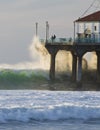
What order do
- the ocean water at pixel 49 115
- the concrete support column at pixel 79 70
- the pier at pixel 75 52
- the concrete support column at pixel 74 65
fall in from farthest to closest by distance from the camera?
the concrete support column at pixel 74 65 → the pier at pixel 75 52 → the concrete support column at pixel 79 70 → the ocean water at pixel 49 115

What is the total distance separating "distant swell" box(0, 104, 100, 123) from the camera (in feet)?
112

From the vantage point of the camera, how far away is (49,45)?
63594 mm

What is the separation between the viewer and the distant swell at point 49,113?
34000mm

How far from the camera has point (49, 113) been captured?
34594mm

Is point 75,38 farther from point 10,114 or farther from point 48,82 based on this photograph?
point 10,114

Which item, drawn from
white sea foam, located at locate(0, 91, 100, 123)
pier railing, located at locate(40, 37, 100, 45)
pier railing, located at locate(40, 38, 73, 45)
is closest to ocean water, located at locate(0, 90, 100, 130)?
white sea foam, located at locate(0, 91, 100, 123)

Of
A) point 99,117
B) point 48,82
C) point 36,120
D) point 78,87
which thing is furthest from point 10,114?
point 48,82

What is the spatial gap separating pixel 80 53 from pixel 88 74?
396cm

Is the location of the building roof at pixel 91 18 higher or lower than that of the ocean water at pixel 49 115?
higher

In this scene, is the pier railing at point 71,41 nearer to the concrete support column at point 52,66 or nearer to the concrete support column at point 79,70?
the concrete support column at point 52,66

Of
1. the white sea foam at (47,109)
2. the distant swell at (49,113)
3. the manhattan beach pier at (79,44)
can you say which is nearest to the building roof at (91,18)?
the manhattan beach pier at (79,44)

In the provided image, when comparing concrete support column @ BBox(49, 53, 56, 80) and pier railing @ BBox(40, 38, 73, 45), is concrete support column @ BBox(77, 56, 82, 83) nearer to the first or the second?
pier railing @ BBox(40, 38, 73, 45)

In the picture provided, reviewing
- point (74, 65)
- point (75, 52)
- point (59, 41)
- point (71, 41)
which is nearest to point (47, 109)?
point (75, 52)

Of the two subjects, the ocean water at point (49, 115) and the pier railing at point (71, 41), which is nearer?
the ocean water at point (49, 115)
